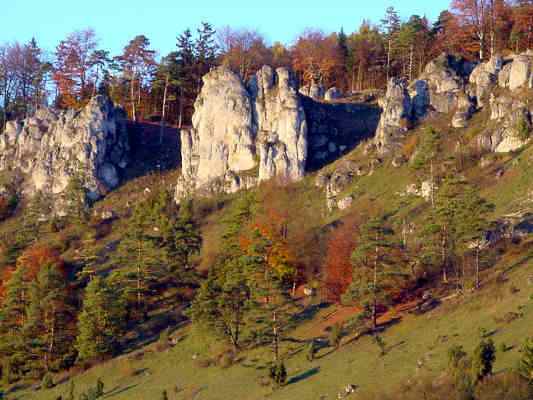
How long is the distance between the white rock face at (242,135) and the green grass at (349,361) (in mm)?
30104

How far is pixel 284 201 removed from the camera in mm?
75750

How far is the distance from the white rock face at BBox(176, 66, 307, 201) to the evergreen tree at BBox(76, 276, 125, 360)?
27.4 meters

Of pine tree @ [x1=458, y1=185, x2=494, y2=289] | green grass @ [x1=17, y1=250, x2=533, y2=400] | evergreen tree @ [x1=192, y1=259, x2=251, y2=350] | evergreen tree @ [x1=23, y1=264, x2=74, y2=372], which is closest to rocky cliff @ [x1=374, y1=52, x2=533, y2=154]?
pine tree @ [x1=458, y1=185, x2=494, y2=289]

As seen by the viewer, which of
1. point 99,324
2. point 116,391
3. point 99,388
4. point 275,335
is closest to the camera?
point 275,335

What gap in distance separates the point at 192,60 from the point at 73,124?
71.8ft

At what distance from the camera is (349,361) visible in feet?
146

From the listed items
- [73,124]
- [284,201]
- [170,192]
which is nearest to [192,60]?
[73,124]

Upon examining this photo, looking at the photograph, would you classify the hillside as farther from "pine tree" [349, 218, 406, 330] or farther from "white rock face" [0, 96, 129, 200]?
"white rock face" [0, 96, 129, 200]

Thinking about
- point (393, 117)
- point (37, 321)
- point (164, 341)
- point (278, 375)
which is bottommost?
point (164, 341)

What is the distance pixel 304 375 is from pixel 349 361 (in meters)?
2.81

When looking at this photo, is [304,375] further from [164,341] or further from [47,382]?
[47,382]

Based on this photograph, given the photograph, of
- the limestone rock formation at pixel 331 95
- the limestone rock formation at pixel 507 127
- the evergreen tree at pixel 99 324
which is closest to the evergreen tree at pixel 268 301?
the evergreen tree at pixel 99 324

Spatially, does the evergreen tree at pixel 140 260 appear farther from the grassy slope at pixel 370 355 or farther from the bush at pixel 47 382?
the bush at pixel 47 382

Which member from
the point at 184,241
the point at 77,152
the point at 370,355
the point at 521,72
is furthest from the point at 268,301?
the point at 77,152
